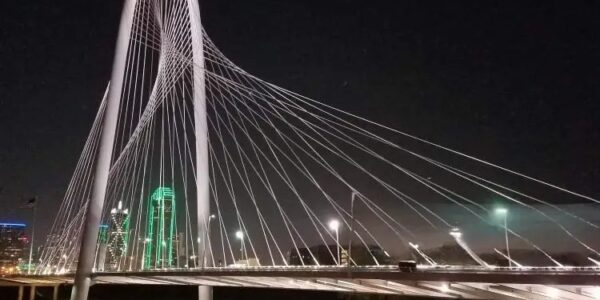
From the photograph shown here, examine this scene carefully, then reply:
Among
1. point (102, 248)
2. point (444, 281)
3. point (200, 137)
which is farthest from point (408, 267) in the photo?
point (102, 248)

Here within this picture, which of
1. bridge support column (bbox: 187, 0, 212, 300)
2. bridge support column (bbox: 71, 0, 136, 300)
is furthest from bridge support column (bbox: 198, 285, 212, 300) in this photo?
bridge support column (bbox: 71, 0, 136, 300)

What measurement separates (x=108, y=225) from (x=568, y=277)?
35.5 meters

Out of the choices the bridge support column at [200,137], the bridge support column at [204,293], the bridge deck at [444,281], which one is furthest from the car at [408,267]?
the bridge support column at [204,293]

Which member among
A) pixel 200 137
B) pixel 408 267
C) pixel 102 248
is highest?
pixel 200 137

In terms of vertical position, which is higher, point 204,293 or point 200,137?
point 200,137

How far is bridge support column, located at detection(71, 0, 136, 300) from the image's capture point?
2909 cm

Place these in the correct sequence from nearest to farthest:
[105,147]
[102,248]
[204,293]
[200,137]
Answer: [105,147]
[200,137]
[204,293]
[102,248]

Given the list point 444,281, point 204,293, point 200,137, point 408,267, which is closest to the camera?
point 444,281

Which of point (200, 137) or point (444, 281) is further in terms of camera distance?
point (200, 137)

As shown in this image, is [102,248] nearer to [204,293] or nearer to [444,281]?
[204,293]

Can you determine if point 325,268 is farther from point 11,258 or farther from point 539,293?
point 11,258

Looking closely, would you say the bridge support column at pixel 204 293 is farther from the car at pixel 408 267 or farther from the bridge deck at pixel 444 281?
the car at pixel 408 267

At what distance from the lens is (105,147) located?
95.5 feet

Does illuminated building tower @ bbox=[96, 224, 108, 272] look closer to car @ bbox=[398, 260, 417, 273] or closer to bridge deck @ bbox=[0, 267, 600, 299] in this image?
bridge deck @ bbox=[0, 267, 600, 299]
